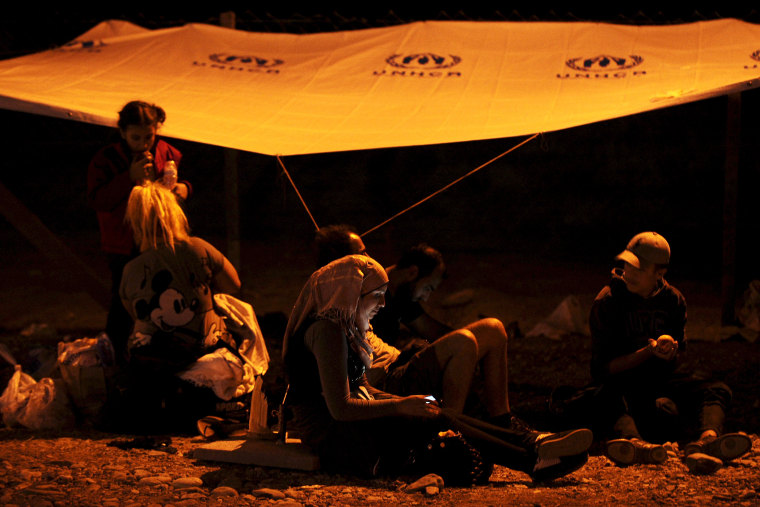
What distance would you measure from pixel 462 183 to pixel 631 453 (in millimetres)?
7539

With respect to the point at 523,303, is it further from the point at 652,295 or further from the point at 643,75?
the point at 652,295

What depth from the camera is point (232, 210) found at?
19.1 feet

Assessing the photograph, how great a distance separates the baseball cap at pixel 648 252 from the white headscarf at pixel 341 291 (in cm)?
116

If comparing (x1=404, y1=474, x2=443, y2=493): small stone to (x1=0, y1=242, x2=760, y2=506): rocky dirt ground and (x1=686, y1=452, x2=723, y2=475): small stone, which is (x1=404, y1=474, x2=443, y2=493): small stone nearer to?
(x1=0, y1=242, x2=760, y2=506): rocky dirt ground

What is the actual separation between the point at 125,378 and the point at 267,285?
3.98m

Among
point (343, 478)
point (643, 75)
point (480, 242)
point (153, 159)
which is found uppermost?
point (643, 75)

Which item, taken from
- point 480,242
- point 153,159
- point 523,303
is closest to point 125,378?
point 153,159

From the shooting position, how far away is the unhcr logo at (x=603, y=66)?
510cm

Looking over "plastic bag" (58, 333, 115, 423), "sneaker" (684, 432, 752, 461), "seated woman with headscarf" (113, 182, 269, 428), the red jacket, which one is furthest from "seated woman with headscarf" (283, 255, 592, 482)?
the red jacket

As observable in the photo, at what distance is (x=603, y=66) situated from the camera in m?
5.25

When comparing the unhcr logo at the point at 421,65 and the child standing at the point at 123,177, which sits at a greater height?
the unhcr logo at the point at 421,65

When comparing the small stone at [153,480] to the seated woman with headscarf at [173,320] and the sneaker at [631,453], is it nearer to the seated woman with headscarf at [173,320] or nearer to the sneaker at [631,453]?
the seated woman with headscarf at [173,320]

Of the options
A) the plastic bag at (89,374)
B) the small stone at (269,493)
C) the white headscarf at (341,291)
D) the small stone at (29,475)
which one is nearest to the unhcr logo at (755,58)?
the white headscarf at (341,291)

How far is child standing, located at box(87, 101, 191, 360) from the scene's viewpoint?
13.1ft
